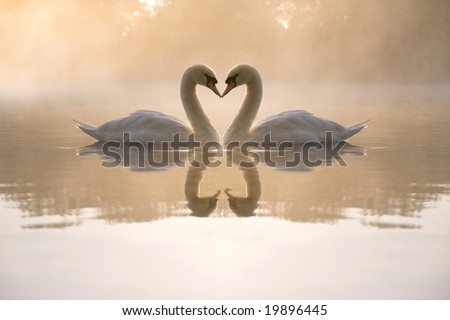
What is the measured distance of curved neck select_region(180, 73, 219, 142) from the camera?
1209cm

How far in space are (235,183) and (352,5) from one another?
160 feet

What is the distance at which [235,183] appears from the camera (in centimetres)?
914

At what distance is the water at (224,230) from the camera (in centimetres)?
550

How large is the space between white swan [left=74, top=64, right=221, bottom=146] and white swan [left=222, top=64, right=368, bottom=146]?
0.99ft

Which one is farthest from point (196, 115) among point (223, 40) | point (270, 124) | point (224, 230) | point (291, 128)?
point (223, 40)

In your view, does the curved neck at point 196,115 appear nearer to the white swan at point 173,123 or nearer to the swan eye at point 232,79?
the white swan at point 173,123

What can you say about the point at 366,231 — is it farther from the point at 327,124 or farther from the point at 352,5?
the point at 352,5

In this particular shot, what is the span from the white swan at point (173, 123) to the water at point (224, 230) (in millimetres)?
915

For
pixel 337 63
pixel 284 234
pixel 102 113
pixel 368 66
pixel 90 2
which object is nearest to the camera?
pixel 284 234

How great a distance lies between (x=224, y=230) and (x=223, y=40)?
198ft

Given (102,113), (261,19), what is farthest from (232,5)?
(102,113)

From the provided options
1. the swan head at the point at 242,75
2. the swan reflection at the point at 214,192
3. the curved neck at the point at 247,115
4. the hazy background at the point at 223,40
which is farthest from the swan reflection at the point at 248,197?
the hazy background at the point at 223,40

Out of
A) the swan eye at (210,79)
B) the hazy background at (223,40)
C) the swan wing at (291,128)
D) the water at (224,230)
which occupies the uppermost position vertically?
the hazy background at (223,40)

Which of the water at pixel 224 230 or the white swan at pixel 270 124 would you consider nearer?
the water at pixel 224 230
